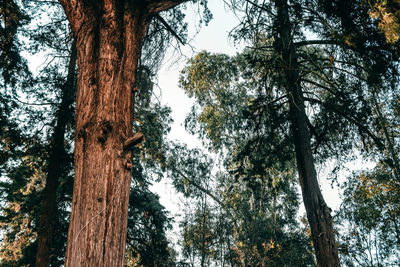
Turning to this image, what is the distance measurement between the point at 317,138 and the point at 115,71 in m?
6.09

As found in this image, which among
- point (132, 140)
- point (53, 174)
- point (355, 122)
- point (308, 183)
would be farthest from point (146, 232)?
point (132, 140)

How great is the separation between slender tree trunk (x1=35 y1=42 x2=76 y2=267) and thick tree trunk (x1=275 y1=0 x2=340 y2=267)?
550 centimetres

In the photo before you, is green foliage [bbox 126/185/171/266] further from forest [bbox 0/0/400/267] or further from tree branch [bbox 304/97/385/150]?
tree branch [bbox 304/97/385/150]

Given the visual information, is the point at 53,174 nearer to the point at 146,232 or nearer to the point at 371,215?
the point at 146,232

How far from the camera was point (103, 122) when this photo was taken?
93.1 inches

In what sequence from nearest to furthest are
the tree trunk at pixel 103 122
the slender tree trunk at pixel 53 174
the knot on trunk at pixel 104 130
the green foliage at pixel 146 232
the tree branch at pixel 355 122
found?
the tree trunk at pixel 103 122 < the knot on trunk at pixel 104 130 < the slender tree trunk at pixel 53 174 < the tree branch at pixel 355 122 < the green foliage at pixel 146 232

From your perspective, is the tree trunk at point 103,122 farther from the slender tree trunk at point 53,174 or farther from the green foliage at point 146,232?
the green foliage at point 146,232

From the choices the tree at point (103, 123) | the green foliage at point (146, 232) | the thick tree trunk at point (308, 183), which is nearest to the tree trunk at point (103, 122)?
Result: the tree at point (103, 123)

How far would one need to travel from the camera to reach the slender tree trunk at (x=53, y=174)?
618 cm

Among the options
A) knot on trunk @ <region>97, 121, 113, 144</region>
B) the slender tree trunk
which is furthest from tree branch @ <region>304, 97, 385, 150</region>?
the slender tree trunk

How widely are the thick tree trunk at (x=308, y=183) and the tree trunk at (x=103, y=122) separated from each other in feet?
10.3

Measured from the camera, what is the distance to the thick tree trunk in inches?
201

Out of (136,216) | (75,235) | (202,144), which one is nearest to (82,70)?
(75,235)

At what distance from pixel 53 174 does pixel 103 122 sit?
218 inches
